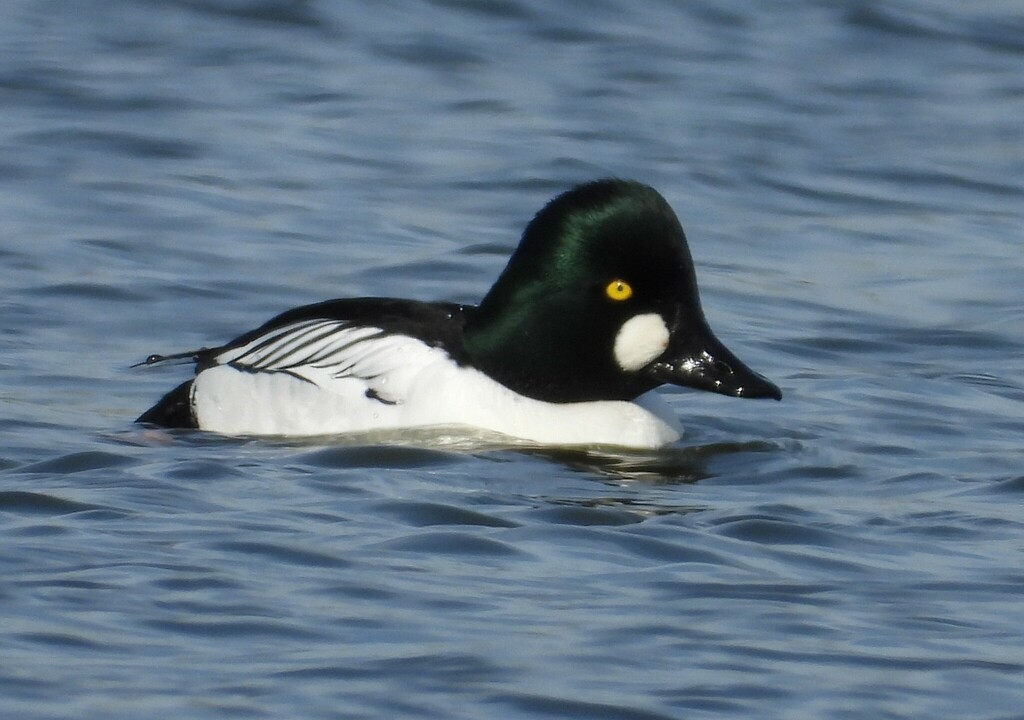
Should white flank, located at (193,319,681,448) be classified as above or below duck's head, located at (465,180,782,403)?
below

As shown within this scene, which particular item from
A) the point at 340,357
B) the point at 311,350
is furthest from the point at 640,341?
the point at 311,350

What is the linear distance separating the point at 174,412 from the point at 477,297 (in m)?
2.92

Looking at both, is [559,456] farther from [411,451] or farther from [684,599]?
[684,599]

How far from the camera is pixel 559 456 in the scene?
8.09 m

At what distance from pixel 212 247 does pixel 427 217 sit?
151 cm

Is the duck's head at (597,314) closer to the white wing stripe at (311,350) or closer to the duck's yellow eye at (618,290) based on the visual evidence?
the duck's yellow eye at (618,290)

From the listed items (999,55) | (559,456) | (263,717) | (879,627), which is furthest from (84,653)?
(999,55)

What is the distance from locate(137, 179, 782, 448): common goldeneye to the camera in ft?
26.3

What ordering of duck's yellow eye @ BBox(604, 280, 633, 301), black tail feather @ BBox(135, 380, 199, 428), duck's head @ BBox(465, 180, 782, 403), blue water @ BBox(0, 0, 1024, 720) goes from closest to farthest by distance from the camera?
blue water @ BBox(0, 0, 1024, 720), duck's head @ BBox(465, 180, 782, 403), duck's yellow eye @ BBox(604, 280, 633, 301), black tail feather @ BBox(135, 380, 199, 428)

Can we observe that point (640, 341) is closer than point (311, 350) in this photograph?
Yes

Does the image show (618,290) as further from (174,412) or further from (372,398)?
(174,412)

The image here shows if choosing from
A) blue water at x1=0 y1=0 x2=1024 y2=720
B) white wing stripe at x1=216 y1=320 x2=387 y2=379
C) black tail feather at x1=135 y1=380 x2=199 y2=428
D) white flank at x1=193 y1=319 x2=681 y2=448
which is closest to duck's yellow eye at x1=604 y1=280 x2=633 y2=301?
white flank at x1=193 y1=319 x2=681 y2=448

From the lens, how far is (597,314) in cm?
816

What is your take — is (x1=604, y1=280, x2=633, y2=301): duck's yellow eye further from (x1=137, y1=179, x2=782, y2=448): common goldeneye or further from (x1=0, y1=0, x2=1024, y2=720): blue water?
(x1=0, y1=0, x2=1024, y2=720): blue water
